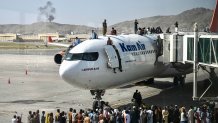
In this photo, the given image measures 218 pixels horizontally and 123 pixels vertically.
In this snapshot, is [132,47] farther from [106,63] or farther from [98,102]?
[98,102]

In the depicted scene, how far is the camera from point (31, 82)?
39.1 metres

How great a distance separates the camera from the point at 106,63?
867 inches

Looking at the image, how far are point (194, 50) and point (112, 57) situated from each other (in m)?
4.61

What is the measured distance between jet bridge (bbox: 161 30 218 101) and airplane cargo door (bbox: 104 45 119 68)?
385 centimetres

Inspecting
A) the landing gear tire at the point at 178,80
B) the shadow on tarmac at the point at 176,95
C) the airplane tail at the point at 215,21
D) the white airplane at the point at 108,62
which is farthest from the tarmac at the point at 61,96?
the airplane tail at the point at 215,21

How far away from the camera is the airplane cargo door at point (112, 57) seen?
72.3 feet

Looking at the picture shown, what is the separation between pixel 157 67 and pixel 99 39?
623 centimetres

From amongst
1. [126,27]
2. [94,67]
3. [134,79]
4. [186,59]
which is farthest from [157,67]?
[126,27]

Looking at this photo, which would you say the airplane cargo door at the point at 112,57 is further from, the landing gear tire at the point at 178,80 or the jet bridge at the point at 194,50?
the landing gear tire at the point at 178,80

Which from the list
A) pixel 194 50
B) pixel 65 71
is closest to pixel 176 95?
pixel 194 50

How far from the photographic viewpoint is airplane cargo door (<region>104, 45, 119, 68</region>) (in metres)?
22.0

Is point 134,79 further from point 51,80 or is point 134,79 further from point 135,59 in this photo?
point 51,80

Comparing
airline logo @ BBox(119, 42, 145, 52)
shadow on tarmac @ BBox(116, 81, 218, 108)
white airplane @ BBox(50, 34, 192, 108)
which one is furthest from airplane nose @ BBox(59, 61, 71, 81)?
shadow on tarmac @ BBox(116, 81, 218, 108)

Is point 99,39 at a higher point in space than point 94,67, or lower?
higher
